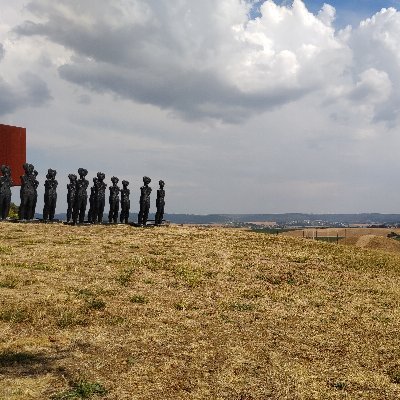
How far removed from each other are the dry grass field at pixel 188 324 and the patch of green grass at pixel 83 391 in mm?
21

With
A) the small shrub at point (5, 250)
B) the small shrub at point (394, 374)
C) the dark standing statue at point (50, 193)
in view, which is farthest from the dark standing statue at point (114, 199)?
the small shrub at point (394, 374)

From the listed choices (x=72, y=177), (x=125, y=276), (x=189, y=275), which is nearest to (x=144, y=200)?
(x=72, y=177)

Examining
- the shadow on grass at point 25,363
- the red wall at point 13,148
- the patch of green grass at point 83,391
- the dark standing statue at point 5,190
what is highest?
the red wall at point 13,148

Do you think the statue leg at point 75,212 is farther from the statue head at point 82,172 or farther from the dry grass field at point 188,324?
the dry grass field at point 188,324

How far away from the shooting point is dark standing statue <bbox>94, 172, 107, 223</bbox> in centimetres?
2894

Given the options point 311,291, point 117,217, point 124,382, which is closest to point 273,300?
point 311,291

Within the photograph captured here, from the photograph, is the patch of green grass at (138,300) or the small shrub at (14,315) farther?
the patch of green grass at (138,300)

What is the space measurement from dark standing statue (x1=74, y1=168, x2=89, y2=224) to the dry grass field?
6.91 m

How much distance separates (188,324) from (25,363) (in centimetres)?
414

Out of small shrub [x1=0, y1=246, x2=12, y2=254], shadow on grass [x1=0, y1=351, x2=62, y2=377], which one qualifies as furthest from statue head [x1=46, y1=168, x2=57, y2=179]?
shadow on grass [x1=0, y1=351, x2=62, y2=377]

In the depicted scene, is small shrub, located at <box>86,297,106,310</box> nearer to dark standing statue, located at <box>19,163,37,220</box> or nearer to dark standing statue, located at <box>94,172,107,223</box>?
dark standing statue, located at <box>19,163,37,220</box>

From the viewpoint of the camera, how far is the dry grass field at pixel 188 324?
26.1ft

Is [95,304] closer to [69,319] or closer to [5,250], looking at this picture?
[69,319]

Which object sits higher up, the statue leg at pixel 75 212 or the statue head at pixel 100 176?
the statue head at pixel 100 176
